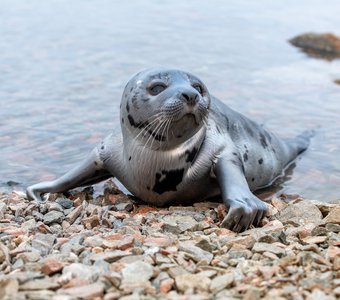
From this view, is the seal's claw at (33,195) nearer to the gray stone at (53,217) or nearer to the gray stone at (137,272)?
the gray stone at (53,217)

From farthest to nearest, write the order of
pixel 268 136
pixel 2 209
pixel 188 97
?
1. pixel 268 136
2. pixel 2 209
3. pixel 188 97

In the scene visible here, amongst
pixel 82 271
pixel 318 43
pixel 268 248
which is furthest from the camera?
pixel 318 43

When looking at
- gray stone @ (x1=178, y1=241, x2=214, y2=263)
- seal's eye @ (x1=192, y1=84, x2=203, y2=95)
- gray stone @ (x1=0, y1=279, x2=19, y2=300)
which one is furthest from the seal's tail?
gray stone @ (x1=0, y1=279, x2=19, y2=300)

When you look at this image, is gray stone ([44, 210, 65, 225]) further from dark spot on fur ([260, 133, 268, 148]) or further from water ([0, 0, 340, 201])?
dark spot on fur ([260, 133, 268, 148])

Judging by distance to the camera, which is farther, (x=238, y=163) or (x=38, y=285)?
(x=238, y=163)

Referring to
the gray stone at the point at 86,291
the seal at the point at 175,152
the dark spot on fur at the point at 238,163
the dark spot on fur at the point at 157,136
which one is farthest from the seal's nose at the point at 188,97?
the gray stone at the point at 86,291

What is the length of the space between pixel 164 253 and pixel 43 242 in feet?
2.53

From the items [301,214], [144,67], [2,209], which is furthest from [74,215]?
[144,67]

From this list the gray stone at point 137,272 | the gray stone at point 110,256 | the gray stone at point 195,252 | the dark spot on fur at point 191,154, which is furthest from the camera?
the dark spot on fur at point 191,154

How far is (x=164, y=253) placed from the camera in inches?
165

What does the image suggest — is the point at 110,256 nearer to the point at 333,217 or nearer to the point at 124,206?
the point at 333,217

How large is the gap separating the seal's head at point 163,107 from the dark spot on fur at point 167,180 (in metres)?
0.22

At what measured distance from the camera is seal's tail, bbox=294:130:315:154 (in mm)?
7965

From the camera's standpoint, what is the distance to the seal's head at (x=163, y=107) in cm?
536
